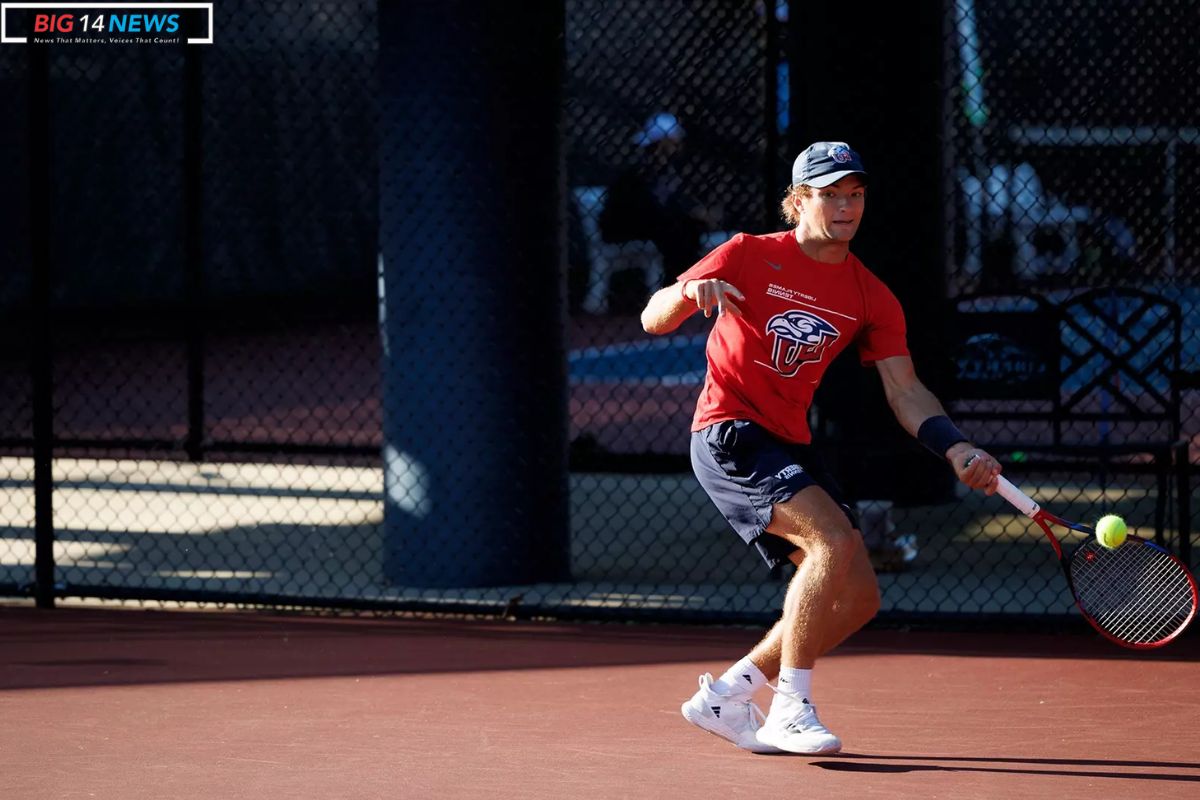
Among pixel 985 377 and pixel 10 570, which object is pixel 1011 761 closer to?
pixel 985 377

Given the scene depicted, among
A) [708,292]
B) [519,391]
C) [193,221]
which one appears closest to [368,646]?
[519,391]

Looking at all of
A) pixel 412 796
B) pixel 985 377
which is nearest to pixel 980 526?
pixel 985 377

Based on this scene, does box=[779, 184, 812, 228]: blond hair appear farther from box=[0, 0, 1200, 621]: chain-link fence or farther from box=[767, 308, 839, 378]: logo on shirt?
box=[0, 0, 1200, 621]: chain-link fence

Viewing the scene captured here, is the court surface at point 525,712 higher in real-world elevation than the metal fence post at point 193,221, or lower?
lower

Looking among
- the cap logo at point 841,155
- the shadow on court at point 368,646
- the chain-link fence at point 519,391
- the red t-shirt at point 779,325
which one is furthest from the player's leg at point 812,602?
the chain-link fence at point 519,391

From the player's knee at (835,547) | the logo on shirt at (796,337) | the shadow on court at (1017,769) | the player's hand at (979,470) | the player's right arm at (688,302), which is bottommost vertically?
the shadow on court at (1017,769)

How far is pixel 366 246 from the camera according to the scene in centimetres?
1747

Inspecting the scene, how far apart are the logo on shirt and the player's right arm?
12cm

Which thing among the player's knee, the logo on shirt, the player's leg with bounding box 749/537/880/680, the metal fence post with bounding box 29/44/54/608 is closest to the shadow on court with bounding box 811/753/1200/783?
the player's leg with bounding box 749/537/880/680

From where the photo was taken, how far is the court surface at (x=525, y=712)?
4.88 metres

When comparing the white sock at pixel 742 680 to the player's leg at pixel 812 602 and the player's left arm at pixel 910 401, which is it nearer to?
the player's leg at pixel 812 602

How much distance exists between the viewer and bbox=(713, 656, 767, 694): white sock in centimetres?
509

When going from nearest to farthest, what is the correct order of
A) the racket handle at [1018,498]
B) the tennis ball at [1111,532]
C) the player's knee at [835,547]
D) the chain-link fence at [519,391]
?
1. the tennis ball at [1111,532]
2. the racket handle at [1018,498]
3. the player's knee at [835,547]
4. the chain-link fence at [519,391]

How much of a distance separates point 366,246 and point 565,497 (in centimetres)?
1019
